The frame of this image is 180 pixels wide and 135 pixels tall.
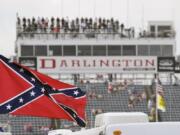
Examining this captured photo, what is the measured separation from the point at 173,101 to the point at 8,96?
39.3 metres

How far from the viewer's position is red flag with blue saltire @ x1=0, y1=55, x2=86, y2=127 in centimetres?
1413

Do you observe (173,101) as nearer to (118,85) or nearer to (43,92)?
(118,85)

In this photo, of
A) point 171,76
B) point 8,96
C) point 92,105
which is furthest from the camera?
point 171,76

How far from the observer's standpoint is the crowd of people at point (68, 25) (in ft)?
173

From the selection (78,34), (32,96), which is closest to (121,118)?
(32,96)

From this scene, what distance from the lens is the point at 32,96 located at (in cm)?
1441

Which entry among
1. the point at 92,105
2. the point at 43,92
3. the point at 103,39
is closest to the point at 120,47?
A: the point at 103,39

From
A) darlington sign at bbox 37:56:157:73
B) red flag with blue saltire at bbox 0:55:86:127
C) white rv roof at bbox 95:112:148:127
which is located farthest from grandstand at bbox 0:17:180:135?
red flag with blue saltire at bbox 0:55:86:127

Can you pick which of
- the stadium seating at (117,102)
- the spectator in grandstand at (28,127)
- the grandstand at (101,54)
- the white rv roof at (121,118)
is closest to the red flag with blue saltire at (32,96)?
the white rv roof at (121,118)

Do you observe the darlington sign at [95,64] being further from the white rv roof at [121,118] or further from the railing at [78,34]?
the white rv roof at [121,118]

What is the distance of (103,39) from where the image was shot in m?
53.6

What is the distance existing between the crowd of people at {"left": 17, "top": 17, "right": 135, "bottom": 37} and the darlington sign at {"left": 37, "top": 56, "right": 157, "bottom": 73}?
1.83 meters

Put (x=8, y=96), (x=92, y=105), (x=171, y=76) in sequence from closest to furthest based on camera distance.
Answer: (x=8, y=96)
(x=92, y=105)
(x=171, y=76)

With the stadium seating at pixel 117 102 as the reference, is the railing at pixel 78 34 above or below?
above
